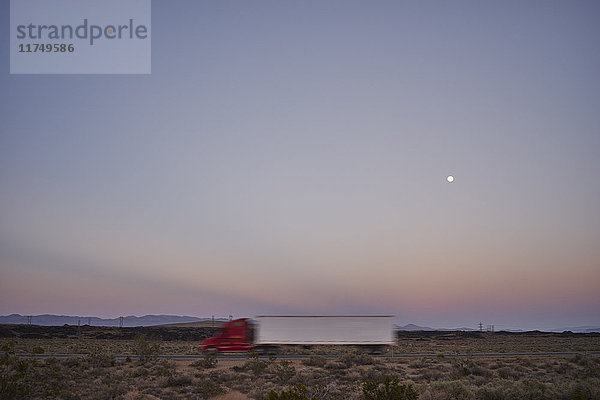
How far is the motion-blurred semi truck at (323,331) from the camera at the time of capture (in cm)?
3462

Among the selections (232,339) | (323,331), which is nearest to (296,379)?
(232,339)

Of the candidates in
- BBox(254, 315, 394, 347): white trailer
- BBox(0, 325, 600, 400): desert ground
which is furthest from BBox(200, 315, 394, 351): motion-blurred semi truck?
BBox(0, 325, 600, 400): desert ground

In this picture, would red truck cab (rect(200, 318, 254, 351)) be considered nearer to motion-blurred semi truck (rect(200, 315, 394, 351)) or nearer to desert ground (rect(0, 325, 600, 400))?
motion-blurred semi truck (rect(200, 315, 394, 351))

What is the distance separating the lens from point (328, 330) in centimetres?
3547

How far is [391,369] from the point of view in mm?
23734

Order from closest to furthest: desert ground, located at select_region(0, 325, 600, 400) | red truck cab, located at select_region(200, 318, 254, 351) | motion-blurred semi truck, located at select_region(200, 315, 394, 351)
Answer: desert ground, located at select_region(0, 325, 600, 400)
red truck cab, located at select_region(200, 318, 254, 351)
motion-blurred semi truck, located at select_region(200, 315, 394, 351)

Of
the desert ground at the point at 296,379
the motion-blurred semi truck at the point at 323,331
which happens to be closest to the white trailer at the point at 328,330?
the motion-blurred semi truck at the point at 323,331

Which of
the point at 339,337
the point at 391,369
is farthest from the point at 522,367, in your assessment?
the point at 339,337

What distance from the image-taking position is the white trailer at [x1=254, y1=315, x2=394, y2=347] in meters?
34.9

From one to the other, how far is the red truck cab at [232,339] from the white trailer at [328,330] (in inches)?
70.7

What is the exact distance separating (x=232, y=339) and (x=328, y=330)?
734 cm

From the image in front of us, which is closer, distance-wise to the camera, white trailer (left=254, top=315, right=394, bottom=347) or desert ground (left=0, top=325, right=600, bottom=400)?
desert ground (left=0, top=325, right=600, bottom=400)

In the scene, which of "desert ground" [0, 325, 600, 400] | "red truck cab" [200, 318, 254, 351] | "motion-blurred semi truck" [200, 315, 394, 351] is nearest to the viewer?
"desert ground" [0, 325, 600, 400]

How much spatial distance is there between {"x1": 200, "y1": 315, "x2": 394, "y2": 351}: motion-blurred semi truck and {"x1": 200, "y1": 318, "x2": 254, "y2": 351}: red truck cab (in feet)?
3.45
